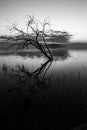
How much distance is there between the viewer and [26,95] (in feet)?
28.5

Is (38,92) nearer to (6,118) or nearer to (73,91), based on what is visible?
(73,91)

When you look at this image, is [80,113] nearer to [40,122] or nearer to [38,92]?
[40,122]

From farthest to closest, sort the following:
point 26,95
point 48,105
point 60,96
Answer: point 26,95 → point 60,96 → point 48,105

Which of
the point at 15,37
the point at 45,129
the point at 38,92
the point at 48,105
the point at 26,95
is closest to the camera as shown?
the point at 45,129

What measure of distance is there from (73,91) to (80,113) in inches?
119

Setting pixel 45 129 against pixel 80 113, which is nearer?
pixel 45 129

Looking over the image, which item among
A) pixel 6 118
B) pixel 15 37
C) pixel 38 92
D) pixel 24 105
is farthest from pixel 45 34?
pixel 6 118

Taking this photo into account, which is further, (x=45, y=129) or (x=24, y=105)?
(x=24, y=105)

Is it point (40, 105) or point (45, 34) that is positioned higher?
point (45, 34)

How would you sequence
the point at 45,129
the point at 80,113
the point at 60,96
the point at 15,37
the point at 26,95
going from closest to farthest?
the point at 45,129, the point at 80,113, the point at 60,96, the point at 26,95, the point at 15,37

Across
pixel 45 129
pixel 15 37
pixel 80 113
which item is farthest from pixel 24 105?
pixel 15 37

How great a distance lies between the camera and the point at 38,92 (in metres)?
9.27

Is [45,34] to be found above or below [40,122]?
above

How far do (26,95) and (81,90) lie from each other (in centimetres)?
374
